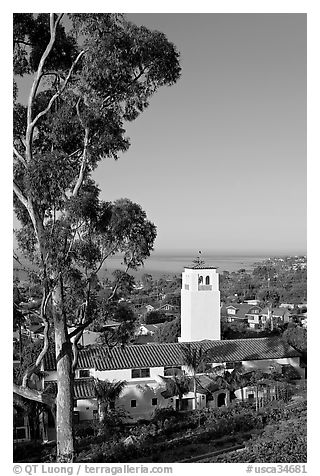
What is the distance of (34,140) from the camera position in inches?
191

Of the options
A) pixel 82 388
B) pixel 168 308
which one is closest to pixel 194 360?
pixel 82 388

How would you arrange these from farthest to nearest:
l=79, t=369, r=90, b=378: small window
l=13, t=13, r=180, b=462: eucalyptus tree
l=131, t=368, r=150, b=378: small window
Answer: l=79, t=369, r=90, b=378: small window
l=131, t=368, r=150, b=378: small window
l=13, t=13, r=180, b=462: eucalyptus tree

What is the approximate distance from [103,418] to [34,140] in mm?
3899

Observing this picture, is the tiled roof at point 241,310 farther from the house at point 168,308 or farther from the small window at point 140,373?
the small window at point 140,373

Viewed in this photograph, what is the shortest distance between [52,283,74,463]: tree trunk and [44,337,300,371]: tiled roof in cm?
435

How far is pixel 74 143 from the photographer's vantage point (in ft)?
15.4

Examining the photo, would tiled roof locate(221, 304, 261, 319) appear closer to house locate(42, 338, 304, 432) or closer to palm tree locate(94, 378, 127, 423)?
house locate(42, 338, 304, 432)

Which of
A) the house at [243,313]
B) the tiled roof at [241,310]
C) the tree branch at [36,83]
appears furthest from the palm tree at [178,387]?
the tiled roof at [241,310]

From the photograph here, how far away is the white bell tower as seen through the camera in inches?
472

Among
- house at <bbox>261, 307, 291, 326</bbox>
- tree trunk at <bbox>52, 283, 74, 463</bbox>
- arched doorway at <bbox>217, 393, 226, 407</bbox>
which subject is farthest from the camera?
house at <bbox>261, 307, 291, 326</bbox>

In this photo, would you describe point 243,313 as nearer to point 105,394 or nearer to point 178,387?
point 178,387

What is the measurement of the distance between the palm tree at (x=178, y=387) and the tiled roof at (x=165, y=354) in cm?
57

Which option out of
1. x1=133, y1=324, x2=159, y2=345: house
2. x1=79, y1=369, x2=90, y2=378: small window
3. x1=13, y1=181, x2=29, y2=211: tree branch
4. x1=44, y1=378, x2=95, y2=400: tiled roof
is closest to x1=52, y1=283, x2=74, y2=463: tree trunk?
x1=13, y1=181, x2=29, y2=211: tree branch
